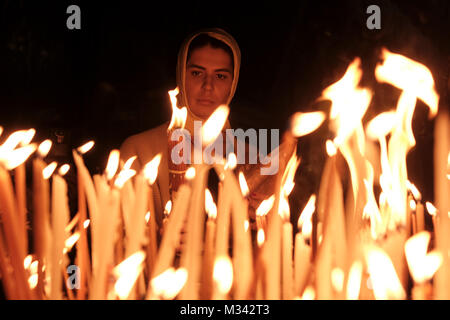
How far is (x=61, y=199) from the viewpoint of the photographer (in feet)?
2.39

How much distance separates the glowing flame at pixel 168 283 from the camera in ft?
2.35

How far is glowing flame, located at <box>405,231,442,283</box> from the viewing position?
0.67 meters

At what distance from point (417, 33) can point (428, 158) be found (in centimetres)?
43

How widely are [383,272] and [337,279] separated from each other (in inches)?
3.1

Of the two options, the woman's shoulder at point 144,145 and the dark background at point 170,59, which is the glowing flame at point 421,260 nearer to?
the dark background at point 170,59

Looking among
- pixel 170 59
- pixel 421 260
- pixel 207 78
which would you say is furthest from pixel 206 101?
pixel 421 260

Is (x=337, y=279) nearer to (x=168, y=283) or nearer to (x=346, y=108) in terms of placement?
(x=168, y=283)

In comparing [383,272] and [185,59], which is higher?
[185,59]

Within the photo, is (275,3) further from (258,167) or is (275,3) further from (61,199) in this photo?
(61,199)

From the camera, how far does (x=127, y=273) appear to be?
0.74 meters

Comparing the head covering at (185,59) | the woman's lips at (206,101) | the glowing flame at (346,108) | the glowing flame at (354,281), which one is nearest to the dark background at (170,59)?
the head covering at (185,59)

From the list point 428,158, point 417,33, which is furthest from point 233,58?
point 428,158

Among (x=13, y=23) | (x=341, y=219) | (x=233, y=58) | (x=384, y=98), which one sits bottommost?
(x=341, y=219)

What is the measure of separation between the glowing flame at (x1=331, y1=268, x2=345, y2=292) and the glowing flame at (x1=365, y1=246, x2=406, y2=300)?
1.9 inches
